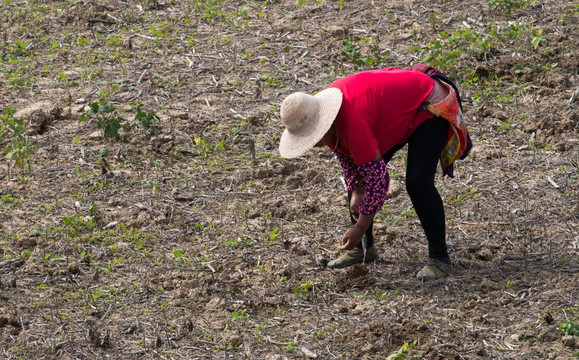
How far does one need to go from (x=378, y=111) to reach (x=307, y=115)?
404 mm

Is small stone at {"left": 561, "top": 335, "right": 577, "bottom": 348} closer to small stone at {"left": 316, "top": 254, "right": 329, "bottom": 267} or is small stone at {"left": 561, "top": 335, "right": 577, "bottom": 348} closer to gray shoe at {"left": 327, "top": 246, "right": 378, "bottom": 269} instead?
gray shoe at {"left": 327, "top": 246, "right": 378, "bottom": 269}

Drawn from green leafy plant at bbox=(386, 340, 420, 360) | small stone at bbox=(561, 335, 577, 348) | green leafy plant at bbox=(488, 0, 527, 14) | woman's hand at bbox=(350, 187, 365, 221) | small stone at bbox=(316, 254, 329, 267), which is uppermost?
woman's hand at bbox=(350, 187, 365, 221)

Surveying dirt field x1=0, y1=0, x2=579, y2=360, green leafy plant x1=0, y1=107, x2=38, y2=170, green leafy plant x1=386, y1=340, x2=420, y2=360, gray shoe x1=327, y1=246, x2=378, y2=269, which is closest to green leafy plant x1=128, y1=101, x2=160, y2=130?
dirt field x1=0, y1=0, x2=579, y2=360

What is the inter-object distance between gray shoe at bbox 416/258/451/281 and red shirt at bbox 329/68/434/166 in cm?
80

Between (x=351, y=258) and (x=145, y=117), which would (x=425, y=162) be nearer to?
(x=351, y=258)

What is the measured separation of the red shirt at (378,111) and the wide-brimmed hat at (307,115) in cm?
8

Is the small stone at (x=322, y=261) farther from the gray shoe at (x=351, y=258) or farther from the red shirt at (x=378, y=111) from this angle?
the red shirt at (x=378, y=111)

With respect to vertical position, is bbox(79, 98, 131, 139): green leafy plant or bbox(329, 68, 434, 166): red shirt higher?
bbox(329, 68, 434, 166): red shirt

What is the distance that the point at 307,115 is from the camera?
3.87 m

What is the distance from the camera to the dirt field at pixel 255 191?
13.7 feet

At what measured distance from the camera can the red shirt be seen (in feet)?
12.6

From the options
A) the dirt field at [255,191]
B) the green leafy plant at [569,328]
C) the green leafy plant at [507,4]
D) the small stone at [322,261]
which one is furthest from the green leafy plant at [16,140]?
the green leafy plant at [507,4]

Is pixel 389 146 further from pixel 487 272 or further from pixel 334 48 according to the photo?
pixel 334 48

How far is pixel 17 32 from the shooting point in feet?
27.1
